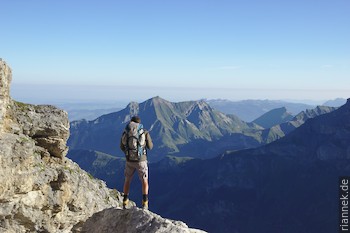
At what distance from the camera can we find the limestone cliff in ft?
67.5

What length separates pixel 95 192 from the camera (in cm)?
3106

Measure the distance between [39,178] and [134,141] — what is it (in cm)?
898

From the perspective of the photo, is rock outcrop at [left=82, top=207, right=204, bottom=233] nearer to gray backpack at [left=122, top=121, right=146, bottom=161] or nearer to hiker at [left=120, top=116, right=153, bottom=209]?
hiker at [left=120, top=116, right=153, bottom=209]

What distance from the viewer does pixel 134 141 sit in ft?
60.5

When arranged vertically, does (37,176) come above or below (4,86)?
below

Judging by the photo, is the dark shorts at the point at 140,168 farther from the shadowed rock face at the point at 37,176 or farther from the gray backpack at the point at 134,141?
the shadowed rock face at the point at 37,176

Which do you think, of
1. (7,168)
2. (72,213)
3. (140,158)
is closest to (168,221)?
(140,158)

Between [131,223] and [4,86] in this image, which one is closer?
[131,223]

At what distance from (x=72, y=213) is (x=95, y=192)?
4.68 m

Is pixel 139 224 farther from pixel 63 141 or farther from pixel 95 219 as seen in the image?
pixel 63 141

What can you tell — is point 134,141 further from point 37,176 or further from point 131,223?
point 37,176

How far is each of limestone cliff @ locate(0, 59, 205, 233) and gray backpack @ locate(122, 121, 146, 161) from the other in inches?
115

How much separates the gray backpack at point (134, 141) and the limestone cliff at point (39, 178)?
9.59 ft

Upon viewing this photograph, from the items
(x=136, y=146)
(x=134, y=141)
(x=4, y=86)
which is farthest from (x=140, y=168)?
(x=4, y=86)
